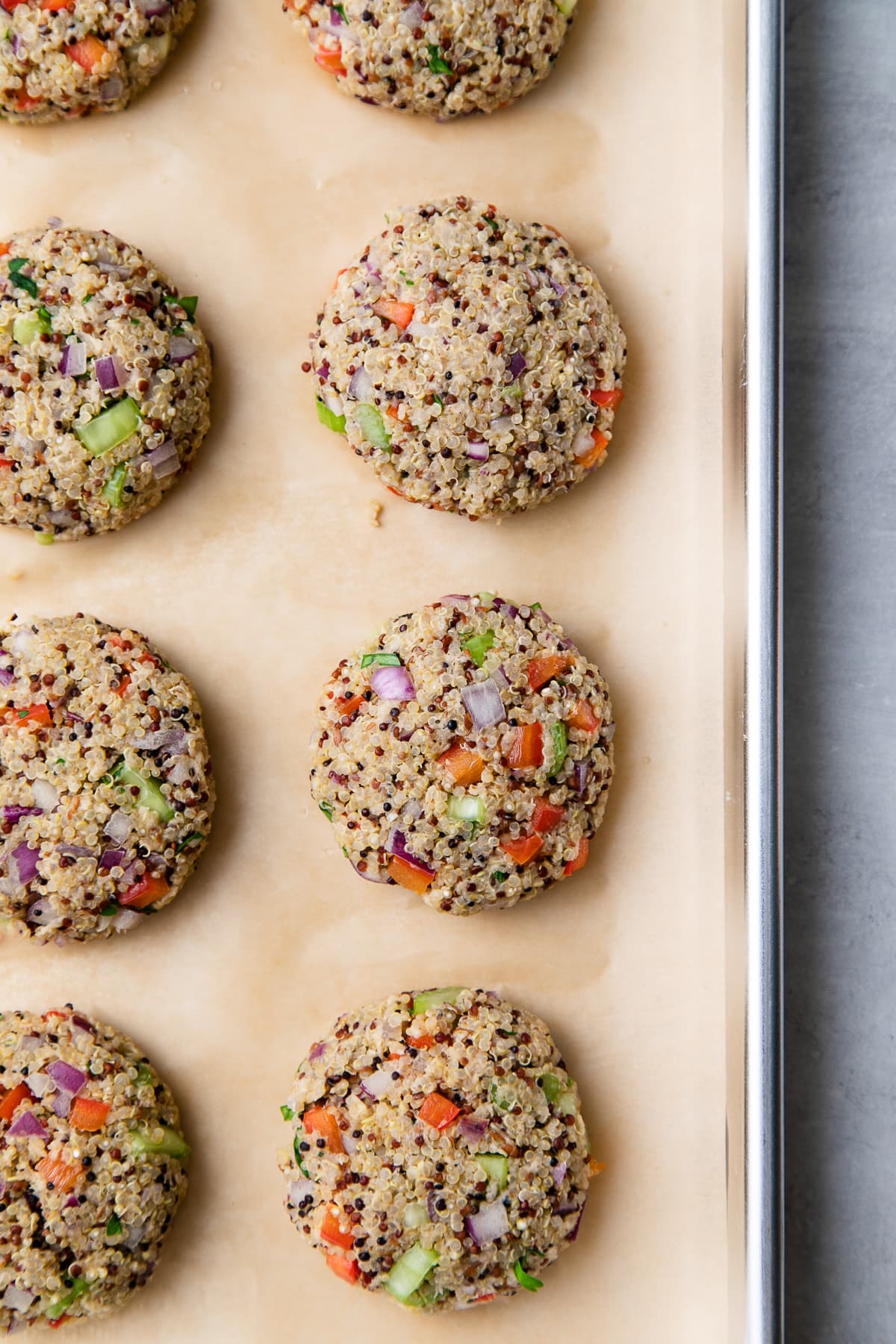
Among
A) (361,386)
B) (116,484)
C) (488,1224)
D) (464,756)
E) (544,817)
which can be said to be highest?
(361,386)

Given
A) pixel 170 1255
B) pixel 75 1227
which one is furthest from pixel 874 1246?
pixel 75 1227

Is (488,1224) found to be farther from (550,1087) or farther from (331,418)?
(331,418)

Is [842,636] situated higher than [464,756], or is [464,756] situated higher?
[464,756]

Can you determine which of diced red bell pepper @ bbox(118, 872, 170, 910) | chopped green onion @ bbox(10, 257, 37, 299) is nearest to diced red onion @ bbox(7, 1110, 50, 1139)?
diced red bell pepper @ bbox(118, 872, 170, 910)

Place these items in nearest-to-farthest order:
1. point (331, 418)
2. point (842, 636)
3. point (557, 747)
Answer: point (557, 747) < point (331, 418) < point (842, 636)

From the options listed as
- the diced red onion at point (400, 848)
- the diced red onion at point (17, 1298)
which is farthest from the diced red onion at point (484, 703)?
the diced red onion at point (17, 1298)

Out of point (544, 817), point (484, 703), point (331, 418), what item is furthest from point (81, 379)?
point (544, 817)
